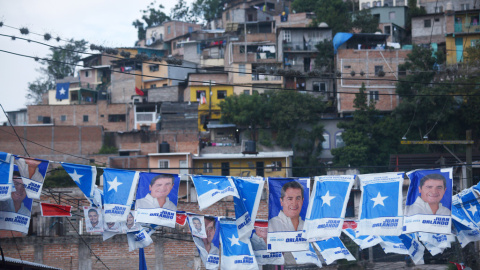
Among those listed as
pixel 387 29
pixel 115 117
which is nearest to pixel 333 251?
pixel 115 117

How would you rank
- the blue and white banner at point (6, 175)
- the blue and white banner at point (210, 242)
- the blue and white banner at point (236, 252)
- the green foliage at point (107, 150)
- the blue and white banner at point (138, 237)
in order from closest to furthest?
1. the blue and white banner at point (6, 175)
2. the blue and white banner at point (236, 252)
3. the blue and white banner at point (210, 242)
4. the blue and white banner at point (138, 237)
5. the green foliage at point (107, 150)

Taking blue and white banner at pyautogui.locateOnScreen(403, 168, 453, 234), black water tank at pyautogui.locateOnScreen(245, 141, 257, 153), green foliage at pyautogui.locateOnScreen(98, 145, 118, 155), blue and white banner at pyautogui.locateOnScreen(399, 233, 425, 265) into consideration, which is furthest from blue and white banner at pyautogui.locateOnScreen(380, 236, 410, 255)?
green foliage at pyautogui.locateOnScreen(98, 145, 118, 155)

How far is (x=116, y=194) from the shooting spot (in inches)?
627

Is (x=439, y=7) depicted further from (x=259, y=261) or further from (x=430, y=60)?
(x=259, y=261)

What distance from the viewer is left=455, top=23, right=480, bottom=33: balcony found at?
170ft

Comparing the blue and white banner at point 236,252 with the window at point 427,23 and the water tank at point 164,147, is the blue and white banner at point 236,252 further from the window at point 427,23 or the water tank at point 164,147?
the window at point 427,23

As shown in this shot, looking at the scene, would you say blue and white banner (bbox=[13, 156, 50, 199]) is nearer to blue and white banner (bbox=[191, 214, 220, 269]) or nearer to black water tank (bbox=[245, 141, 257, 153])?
blue and white banner (bbox=[191, 214, 220, 269])

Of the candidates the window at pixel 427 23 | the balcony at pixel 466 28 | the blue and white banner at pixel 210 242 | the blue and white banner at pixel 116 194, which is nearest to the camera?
the blue and white banner at pixel 116 194

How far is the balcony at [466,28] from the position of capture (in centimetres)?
5192

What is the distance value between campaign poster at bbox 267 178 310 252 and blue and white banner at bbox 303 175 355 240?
0.31 m

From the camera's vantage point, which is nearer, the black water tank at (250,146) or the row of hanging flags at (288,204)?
the row of hanging flags at (288,204)

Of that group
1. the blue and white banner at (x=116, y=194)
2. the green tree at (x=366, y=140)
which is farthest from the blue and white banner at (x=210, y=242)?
the green tree at (x=366, y=140)

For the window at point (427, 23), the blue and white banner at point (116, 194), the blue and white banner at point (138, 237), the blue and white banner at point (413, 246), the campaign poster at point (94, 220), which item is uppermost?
the window at point (427, 23)

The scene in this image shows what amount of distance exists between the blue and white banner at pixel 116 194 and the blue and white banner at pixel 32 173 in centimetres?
154
